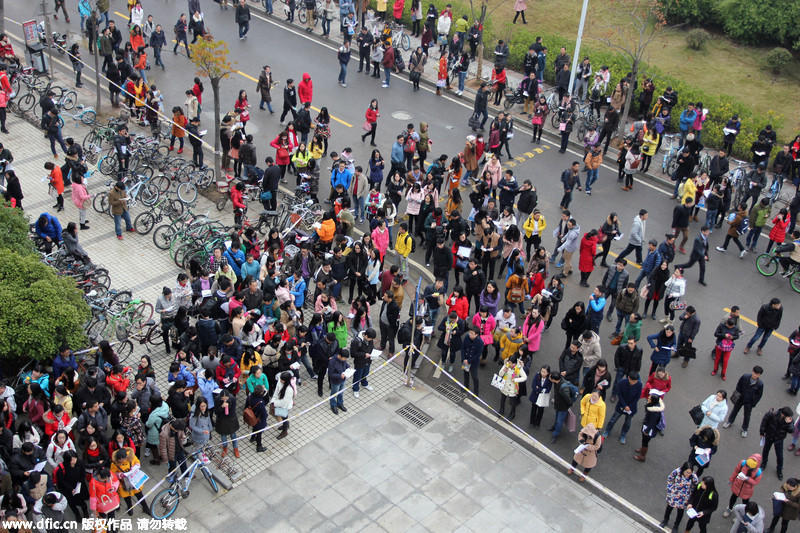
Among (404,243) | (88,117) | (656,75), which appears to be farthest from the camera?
(656,75)

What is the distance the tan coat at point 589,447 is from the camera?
47.6 feet

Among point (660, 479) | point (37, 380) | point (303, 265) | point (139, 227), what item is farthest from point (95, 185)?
point (660, 479)

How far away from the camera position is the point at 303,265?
1850 centimetres

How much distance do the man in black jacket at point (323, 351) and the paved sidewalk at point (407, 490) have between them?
1107mm

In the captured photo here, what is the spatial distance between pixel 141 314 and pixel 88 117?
1060 centimetres

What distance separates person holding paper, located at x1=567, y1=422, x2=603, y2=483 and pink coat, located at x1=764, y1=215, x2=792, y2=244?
9.17 meters

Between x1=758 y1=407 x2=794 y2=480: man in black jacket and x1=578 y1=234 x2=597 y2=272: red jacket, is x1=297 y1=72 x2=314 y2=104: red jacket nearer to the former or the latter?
x1=578 y1=234 x2=597 y2=272: red jacket

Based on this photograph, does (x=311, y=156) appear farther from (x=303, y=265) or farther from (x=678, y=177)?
(x=678, y=177)

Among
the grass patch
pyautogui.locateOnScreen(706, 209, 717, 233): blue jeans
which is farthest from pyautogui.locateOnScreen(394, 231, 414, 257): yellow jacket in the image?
the grass patch

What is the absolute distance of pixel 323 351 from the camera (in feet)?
52.4

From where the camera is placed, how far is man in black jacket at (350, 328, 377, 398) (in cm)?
1602

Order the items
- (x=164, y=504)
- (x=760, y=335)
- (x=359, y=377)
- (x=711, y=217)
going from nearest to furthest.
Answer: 1. (x=164, y=504)
2. (x=359, y=377)
3. (x=760, y=335)
4. (x=711, y=217)

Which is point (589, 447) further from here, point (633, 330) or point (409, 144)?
point (409, 144)

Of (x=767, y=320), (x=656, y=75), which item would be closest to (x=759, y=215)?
(x=767, y=320)
